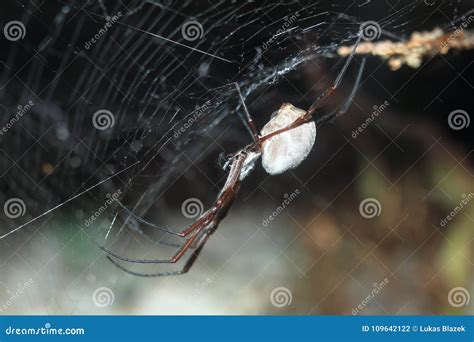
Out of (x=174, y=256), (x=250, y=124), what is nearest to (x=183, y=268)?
(x=174, y=256)

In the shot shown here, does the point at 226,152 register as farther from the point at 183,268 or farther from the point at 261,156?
the point at 183,268

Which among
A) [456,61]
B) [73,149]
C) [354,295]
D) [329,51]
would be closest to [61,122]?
[73,149]

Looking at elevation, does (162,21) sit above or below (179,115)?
above

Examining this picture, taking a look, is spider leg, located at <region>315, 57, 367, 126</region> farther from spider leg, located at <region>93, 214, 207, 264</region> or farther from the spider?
spider leg, located at <region>93, 214, 207, 264</region>

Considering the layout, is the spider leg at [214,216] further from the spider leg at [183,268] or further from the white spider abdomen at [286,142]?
the white spider abdomen at [286,142]

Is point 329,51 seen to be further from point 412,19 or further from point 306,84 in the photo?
point 412,19

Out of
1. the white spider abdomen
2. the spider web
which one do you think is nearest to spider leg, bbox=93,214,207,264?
the spider web

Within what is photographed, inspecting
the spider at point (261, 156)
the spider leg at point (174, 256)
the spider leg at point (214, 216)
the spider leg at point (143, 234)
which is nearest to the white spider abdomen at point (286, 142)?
the spider at point (261, 156)
